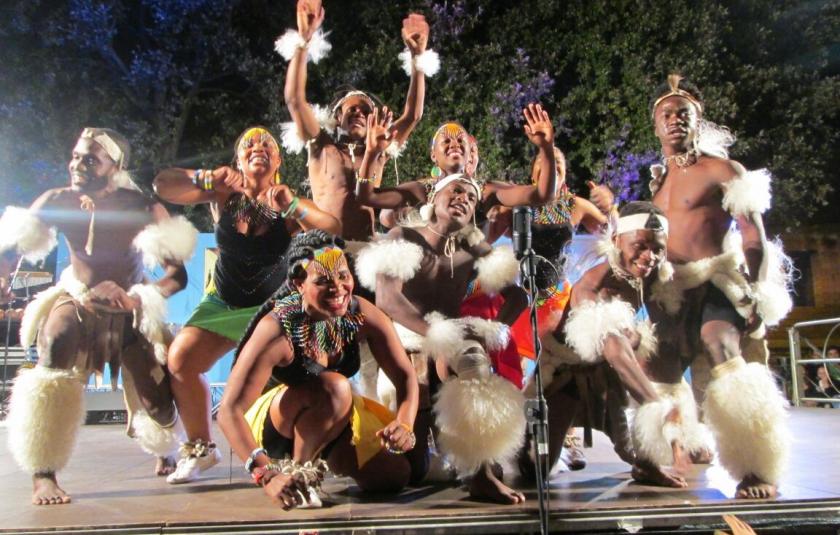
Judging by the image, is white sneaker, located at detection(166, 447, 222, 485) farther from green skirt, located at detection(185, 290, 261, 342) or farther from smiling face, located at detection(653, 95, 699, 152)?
smiling face, located at detection(653, 95, 699, 152)

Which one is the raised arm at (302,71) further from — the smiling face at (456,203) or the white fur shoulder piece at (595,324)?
the white fur shoulder piece at (595,324)

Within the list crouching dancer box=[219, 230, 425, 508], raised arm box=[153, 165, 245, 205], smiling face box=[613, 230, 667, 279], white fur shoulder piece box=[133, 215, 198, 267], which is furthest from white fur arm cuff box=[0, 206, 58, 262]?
smiling face box=[613, 230, 667, 279]

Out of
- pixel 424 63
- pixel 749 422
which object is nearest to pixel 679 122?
pixel 424 63

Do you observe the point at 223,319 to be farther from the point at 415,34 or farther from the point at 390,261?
the point at 415,34

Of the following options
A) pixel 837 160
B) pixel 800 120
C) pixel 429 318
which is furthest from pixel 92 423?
pixel 837 160

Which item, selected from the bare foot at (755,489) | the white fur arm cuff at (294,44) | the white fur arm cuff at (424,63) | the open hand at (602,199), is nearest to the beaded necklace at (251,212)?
the white fur arm cuff at (294,44)

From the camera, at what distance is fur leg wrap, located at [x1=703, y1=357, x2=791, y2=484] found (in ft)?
10.1

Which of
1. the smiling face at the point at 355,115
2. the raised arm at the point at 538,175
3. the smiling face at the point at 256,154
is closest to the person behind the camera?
the raised arm at the point at 538,175

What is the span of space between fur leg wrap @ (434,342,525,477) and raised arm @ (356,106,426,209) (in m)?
0.98

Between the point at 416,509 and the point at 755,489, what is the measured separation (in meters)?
1.50

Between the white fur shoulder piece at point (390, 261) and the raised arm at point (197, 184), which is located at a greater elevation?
the raised arm at point (197, 184)

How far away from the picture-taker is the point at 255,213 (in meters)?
3.58

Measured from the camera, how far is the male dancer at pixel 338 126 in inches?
146

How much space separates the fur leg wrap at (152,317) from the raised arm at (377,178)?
3.74 feet
